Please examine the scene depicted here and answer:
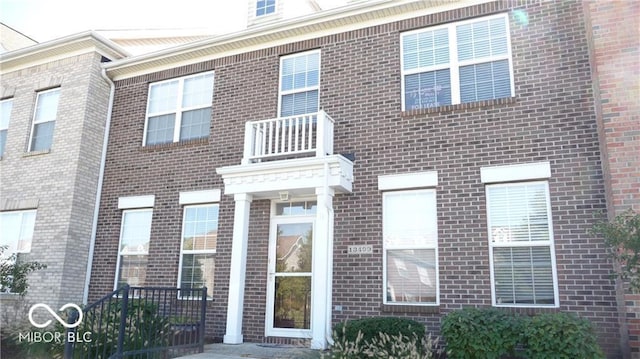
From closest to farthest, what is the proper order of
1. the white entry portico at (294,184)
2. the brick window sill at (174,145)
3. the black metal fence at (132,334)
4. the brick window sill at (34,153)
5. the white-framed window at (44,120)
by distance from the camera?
1. the black metal fence at (132,334)
2. the white entry portico at (294,184)
3. the brick window sill at (174,145)
4. the brick window sill at (34,153)
5. the white-framed window at (44,120)

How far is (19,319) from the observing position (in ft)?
34.6

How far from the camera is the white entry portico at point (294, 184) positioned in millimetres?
8234

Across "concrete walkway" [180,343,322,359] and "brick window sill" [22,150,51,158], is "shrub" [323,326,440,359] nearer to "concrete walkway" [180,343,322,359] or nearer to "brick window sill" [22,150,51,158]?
"concrete walkway" [180,343,322,359]

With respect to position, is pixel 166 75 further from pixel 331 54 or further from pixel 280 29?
pixel 331 54

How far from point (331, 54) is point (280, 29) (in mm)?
1243

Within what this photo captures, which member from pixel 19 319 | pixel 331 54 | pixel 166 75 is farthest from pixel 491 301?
pixel 19 319

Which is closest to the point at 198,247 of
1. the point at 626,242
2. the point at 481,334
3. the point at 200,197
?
the point at 200,197

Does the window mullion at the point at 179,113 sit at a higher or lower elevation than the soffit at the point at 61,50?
lower

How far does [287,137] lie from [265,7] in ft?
13.0

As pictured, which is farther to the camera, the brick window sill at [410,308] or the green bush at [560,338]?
the brick window sill at [410,308]

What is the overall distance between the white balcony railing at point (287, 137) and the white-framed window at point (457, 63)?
1.59 m

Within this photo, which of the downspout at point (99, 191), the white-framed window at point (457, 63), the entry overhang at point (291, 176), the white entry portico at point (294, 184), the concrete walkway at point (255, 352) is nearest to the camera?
the concrete walkway at point (255, 352)

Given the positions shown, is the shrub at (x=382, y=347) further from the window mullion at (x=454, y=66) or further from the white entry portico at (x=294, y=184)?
the window mullion at (x=454, y=66)

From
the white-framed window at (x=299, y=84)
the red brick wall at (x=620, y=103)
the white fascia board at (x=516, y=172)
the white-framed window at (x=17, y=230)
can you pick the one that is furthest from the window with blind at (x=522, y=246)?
the white-framed window at (x=17, y=230)
